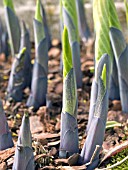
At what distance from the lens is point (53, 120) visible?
1799 mm

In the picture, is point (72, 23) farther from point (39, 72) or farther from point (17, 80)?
point (17, 80)

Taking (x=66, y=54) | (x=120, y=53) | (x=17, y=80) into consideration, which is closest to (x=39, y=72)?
(x=17, y=80)

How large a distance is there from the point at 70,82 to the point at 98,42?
19 centimetres

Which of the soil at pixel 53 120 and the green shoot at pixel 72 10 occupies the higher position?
the green shoot at pixel 72 10

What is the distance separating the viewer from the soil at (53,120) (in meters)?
1.48

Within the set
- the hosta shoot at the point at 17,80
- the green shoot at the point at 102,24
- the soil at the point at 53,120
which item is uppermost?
the green shoot at the point at 102,24

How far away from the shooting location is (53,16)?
260 cm

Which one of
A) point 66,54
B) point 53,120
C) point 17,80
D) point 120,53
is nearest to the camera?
point 66,54

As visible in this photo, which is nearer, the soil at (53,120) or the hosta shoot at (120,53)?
the soil at (53,120)

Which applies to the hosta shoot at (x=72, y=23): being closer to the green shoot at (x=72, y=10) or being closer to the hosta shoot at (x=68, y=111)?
the green shoot at (x=72, y=10)

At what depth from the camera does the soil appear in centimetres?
148

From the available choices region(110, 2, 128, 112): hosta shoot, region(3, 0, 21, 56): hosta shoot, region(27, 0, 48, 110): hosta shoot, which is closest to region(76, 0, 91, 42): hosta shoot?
region(3, 0, 21, 56): hosta shoot

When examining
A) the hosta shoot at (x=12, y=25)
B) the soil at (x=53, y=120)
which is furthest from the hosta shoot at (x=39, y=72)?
the hosta shoot at (x=12, y=25)

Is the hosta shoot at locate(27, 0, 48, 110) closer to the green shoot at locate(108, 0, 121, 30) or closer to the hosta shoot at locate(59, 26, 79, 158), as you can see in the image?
the green shoot at locate(108, 0, 121, 30)
